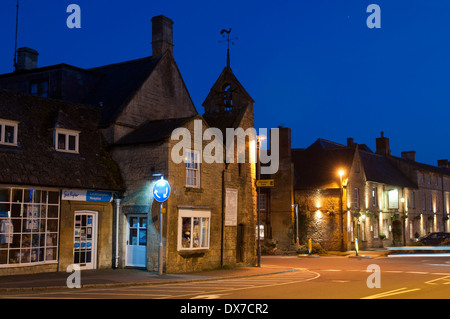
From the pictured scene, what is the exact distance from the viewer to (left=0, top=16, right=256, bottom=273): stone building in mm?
23000

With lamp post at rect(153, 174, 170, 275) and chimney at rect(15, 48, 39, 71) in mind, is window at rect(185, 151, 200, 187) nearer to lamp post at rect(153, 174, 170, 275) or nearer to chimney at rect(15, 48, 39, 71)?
lamp post at rect(153, 174, 170, 275)

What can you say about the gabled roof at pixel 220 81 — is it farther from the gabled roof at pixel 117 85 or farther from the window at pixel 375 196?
the window at pixel 375 196

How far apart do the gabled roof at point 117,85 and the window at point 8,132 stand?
4817 millimetres

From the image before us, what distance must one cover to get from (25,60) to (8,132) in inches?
499

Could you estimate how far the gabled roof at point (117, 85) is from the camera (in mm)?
25531

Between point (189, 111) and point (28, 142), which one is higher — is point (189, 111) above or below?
above

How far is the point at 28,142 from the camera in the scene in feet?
69.1

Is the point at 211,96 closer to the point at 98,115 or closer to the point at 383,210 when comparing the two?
the point at 98,115

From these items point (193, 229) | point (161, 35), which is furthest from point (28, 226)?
point (161, 35)

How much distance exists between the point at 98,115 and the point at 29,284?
10827 mm

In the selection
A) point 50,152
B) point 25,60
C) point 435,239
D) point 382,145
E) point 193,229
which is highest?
point 25,60

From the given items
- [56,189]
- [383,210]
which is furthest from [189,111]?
[383,210]

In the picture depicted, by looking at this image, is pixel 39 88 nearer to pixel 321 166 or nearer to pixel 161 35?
pixel 161 35

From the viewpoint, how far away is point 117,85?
28125 mm
